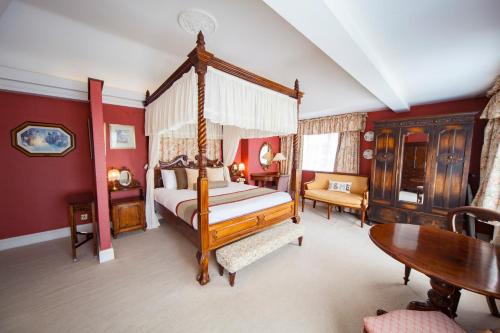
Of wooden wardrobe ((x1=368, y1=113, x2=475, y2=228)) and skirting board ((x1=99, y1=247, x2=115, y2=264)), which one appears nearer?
skirting board ((x1=99, y1=247, x2=115, y2=264))

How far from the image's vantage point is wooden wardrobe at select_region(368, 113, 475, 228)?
3031mm

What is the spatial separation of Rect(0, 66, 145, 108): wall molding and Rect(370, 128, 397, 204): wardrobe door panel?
521cm

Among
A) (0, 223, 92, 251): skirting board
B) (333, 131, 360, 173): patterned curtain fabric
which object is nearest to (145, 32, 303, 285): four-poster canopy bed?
(0, 223, 92, 251): skirting board

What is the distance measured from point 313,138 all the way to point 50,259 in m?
6.38

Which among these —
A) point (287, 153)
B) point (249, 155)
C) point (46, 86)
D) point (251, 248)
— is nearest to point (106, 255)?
point (251, 248)

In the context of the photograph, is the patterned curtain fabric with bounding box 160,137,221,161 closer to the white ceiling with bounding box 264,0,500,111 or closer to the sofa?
the sofa

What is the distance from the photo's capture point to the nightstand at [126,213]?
3.11 metres

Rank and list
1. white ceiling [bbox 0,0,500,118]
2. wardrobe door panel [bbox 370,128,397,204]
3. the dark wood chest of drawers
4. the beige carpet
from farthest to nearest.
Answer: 1. wardrobe door panel [bbox 370,128,397,204]
2. the dark wood chest of drawers
3. the beige carpet
4. white ceiling [bbox 0,0,500,118]

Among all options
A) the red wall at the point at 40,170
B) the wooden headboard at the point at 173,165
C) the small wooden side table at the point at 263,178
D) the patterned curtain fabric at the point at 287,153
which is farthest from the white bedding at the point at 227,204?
the patterned curtain fabric at the point at 287,153

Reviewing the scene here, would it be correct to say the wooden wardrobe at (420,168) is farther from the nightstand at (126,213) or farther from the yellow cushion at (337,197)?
the nightstand at (126,213)

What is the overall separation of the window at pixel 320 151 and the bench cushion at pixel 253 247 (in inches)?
130

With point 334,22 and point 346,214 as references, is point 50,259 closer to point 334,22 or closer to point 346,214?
point 334,22

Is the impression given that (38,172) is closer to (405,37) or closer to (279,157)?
(405,37)

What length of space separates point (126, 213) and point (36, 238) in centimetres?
142
